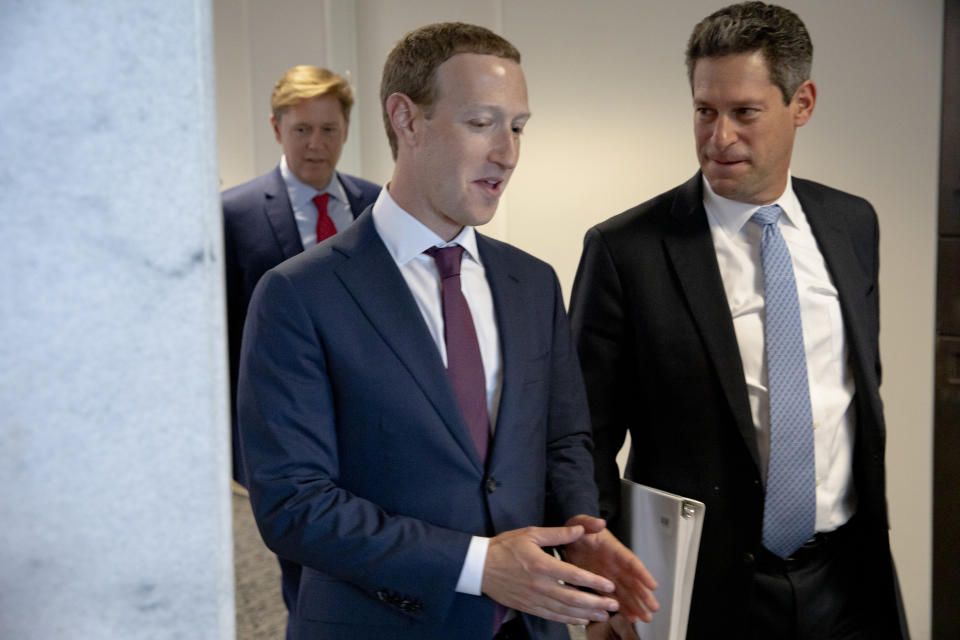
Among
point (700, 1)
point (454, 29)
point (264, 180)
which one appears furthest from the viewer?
point (700, 1)

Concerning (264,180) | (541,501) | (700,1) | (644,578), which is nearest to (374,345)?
(541,501)

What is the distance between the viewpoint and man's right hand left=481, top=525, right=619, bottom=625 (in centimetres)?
126

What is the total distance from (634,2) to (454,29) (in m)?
2.47

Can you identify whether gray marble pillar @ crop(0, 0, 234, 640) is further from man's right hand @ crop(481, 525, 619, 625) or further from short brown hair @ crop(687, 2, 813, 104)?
short brown hair @ crop(687, 2, 813, 104)

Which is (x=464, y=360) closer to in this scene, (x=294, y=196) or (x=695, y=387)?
(x=695, y=387)

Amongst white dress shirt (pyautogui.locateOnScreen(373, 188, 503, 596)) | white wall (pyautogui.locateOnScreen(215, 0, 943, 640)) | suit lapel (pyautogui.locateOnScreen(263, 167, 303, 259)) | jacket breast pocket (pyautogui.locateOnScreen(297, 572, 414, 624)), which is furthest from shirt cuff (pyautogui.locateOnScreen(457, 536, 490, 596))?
white wall (pyautogui.locateOnScreen(215, 0, 943, 640))

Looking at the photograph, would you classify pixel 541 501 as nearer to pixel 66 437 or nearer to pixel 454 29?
pixel 454 29

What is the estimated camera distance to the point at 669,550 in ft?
4.97

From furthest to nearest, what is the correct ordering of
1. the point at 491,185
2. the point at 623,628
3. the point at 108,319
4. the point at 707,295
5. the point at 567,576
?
1. the point at 707,295
2. the point at 623,628
3. the point at 491,185
4. the point at 567,576
5. the point at 108,319

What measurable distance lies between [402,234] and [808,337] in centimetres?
87

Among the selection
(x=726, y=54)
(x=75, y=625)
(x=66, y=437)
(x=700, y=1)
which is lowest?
(x=75, y=625)

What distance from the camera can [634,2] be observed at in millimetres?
3734

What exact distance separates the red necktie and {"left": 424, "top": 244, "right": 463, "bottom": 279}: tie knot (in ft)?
5.27

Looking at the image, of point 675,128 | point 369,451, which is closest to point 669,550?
point 369,451
